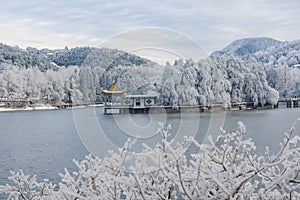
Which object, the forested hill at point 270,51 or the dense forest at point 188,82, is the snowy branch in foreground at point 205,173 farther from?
the forested hill at point 270,51

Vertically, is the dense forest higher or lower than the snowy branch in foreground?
higher

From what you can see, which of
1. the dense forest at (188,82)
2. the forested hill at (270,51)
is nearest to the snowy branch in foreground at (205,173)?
the dense forest at (188,82)

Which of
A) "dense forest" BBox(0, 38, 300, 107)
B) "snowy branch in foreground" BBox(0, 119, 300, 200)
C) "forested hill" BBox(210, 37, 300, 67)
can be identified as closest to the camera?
"snowy branch in foreground" BBox(0, 119, 300, 200)

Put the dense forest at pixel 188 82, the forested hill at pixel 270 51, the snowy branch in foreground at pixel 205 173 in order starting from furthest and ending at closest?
the forested hill at pixel 270 51 → the dense forest at pixel 188 82 → the snowy branch in foreground at pixel 205 173

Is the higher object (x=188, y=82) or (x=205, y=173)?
(x=188, y=82)

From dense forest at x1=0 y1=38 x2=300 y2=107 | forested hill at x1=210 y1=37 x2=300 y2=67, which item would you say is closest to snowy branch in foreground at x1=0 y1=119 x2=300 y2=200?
dense forest at x1=0 y1=38 x2=300 y2=107

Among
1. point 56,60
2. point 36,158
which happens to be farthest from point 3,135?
point 56,60

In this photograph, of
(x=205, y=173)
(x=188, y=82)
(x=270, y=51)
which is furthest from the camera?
(x=270, y=51)

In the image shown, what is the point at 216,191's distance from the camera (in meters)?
1.85

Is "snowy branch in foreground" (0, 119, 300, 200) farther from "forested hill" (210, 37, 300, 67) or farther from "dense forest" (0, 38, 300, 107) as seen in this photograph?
"forested hill" (210, 37, 300, 67)

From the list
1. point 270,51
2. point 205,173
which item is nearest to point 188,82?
point 205,173

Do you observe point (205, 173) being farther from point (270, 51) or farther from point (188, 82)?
point (270, 51)

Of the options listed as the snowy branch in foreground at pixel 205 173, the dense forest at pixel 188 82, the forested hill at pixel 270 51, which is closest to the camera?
the snowy branch in foreground at pixel 205 173

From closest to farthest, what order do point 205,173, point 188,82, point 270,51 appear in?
point 205,173, point 188,82, point 270,51
